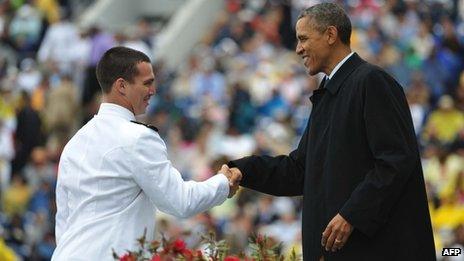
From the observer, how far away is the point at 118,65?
7.08 meters

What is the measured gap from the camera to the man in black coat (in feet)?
22.2

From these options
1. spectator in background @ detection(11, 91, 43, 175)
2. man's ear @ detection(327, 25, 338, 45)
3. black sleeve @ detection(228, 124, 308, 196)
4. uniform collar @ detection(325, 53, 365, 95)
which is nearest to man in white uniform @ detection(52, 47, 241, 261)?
black sleeve @ detection(228, 124, 308, 196)

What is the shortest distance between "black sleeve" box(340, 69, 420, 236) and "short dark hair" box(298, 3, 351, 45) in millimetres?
333

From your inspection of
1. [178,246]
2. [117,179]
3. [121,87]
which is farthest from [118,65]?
[178,246]

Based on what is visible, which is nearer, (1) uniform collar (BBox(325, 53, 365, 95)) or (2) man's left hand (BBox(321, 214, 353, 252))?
(2) man's left hand (BBox(321, 214, 353, 252))

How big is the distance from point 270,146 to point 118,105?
421 inches

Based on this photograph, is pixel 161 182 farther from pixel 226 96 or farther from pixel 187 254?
pixel 226 96

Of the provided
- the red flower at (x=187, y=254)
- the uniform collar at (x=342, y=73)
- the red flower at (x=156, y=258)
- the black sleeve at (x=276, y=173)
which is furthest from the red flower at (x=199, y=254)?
the black sleeve at (x=276, y=173)

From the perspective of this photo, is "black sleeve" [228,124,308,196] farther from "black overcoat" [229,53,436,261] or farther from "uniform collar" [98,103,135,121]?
"uniform collar" [98,103,135,121]

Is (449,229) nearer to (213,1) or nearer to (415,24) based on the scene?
(415,24)

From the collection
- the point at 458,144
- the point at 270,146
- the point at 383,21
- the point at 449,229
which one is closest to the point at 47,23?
the point at 383,21

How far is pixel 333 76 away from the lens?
719 cm

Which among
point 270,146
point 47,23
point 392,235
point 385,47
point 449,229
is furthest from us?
point 47,23

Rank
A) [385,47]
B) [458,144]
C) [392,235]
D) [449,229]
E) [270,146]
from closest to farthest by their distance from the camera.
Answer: [392,235]
[449,229]
[458,144]
[270,146]
[385,47]
